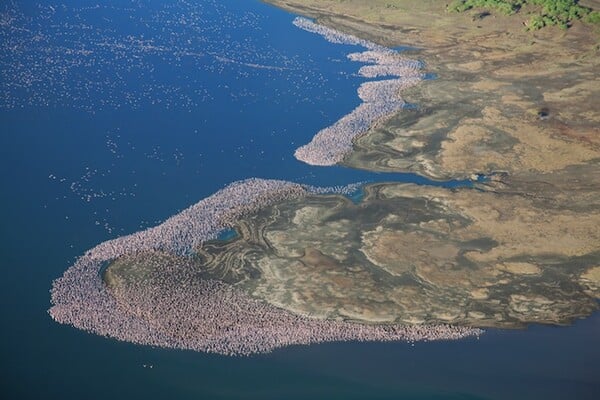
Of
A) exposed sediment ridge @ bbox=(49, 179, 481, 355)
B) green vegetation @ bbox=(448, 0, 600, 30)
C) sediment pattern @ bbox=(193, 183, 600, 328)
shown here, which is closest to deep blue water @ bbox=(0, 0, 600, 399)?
exposed sediment ridge @ bbox=(49, 179, 481, 355)

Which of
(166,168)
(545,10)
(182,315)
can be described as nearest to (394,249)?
(182,315)

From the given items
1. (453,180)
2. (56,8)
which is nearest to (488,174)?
(453,180)

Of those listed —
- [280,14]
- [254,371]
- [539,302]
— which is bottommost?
[254,371]

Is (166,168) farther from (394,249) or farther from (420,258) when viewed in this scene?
(420,258)

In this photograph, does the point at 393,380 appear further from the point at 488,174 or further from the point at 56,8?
the point at 56,8

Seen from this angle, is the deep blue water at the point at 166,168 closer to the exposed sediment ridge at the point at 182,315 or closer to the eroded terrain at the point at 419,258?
the exposed sediment ridge at the point at 182,315

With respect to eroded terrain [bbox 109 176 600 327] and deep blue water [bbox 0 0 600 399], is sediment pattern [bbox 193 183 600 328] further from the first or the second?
deep blue water [bbox 0 0 600 399]
